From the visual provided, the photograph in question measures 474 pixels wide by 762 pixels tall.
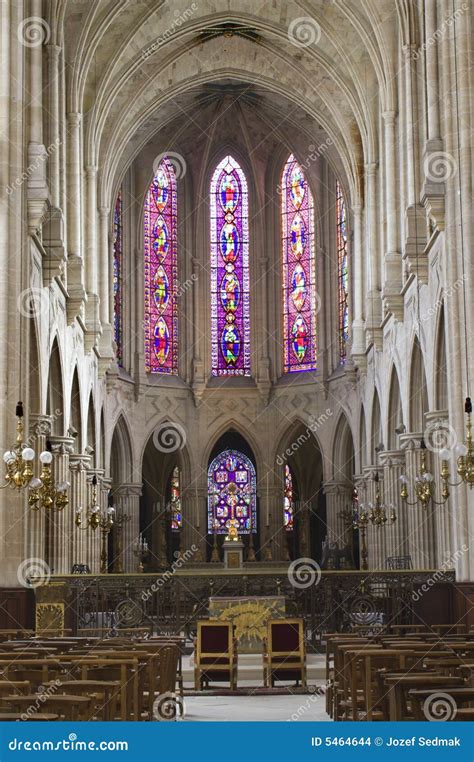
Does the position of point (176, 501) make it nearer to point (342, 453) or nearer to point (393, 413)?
point (342, 453)

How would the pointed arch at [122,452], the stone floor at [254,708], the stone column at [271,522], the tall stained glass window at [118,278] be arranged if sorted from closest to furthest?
1. the stone floor at [254,708]
2. the pointed arch at [122,452]
3. the tall stained glass window at [118,278]
4. the stone column at [271,522]

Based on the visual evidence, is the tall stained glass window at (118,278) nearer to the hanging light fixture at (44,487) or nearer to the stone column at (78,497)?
the stone column at (78,497)

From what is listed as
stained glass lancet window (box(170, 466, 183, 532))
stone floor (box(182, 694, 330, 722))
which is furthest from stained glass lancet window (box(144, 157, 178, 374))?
Result: stone floor (box(182, 694, 330, 722))

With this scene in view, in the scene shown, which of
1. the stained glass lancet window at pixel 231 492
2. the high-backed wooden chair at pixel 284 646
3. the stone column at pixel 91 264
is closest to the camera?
the high-backed wooden chair at pixel 284 646

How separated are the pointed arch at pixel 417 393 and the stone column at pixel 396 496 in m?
3.17

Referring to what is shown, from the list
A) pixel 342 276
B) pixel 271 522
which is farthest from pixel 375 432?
pixel 271 522

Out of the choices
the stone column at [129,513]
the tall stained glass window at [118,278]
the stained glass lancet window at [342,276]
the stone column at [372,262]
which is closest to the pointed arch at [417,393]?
the stone column at [372,262]

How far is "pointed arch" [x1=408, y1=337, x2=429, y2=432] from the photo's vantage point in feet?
98.2

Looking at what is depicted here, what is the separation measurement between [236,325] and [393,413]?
1414cm

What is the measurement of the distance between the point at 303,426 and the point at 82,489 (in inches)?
528

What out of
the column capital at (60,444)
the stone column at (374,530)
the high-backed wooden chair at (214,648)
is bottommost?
the high-backed wooden chair at (214,648)

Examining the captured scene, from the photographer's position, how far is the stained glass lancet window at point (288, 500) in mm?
47188

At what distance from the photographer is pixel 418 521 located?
30.3m

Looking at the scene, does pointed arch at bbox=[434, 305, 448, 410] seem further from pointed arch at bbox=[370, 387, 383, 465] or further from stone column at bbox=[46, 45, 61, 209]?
pointed arch at bbox=[370, 387, 383, 465]
